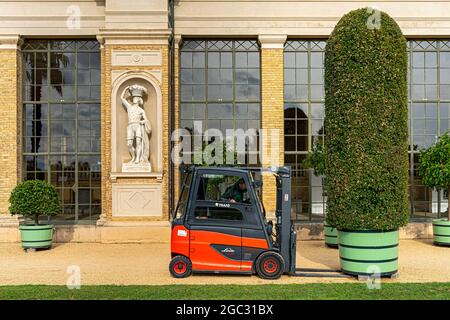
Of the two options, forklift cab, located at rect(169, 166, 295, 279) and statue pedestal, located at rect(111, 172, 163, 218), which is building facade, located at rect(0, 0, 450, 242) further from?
forklift cab, located at rect(169, 166, 295, 279)

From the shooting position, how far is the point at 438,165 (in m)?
12.8

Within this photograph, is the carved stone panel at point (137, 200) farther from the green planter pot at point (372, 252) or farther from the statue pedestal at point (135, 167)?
the green planter pot at point (372, 252)

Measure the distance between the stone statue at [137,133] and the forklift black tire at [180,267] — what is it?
5.30 meters

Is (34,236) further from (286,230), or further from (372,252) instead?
(372,252)

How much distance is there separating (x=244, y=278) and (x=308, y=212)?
21.5 ft

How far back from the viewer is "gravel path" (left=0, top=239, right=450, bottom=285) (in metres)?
8.65

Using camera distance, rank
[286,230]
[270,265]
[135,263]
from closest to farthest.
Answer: [270,265] → [286,230] → [135,263]

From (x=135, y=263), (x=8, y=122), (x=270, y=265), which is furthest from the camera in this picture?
(x=8, y=122)

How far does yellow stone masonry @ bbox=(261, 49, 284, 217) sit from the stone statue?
3.55 meters

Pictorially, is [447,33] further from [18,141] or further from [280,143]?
[18,141]

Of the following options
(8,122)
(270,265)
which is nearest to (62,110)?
(8,122)

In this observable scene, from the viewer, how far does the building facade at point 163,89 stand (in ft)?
45.3

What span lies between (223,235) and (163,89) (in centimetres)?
645


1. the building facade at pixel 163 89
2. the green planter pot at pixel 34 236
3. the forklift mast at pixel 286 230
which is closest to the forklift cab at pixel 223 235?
the forklift mast at pixel 286 230
